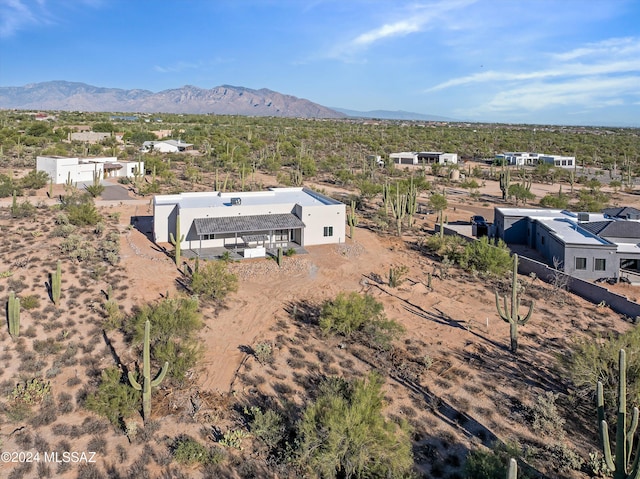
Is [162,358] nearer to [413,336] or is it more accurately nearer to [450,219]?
[413,336]

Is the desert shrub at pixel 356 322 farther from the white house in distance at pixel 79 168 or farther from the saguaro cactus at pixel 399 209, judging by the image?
the white house in distance at pixel 79 168

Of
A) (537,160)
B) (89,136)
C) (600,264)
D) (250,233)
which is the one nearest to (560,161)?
(537,160)

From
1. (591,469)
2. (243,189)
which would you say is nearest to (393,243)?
(243,189)

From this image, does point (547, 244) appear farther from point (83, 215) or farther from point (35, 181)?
point (35, 181)

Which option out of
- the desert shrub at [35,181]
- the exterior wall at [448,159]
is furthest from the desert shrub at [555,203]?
the desert shrub at [35,181]

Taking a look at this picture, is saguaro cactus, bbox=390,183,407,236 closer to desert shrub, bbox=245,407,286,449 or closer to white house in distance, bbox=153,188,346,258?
white house in distance, bbox=153,188,346,258

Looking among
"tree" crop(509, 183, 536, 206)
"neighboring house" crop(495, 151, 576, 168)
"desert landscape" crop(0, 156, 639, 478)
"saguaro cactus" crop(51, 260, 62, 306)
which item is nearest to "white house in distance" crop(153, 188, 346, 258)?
"desert landscape" crop(0, 156, 639, 478)
